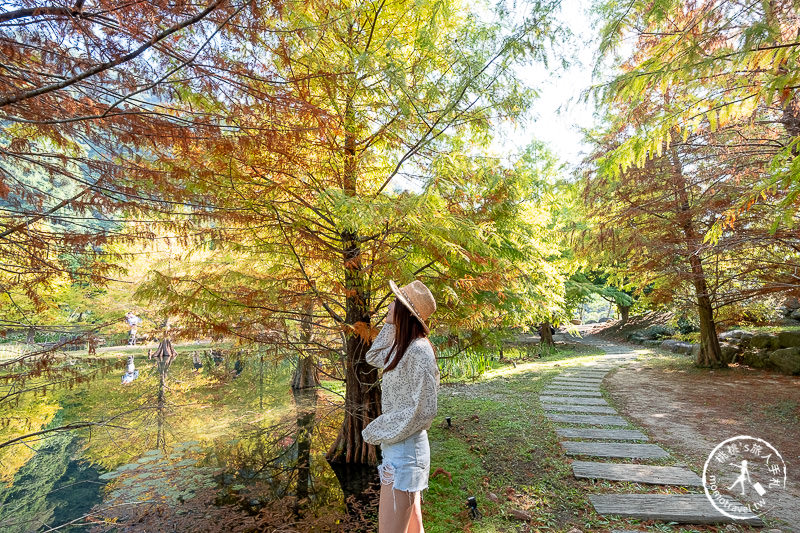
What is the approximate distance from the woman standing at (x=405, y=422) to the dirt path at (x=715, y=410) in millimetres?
3101

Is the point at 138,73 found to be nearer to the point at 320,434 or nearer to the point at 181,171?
the point at 181,171

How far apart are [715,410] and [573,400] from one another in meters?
2.07

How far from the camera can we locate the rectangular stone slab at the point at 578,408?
20.2ft

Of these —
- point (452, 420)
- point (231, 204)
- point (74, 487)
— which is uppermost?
point (231, 204)

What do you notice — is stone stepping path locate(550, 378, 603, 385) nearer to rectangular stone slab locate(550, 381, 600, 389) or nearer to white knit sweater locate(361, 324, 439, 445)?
rectangular stone slab locate(550, 381, 600, 389)

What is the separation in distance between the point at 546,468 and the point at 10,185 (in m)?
5.95

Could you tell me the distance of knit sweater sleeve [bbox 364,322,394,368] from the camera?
8.01 ft

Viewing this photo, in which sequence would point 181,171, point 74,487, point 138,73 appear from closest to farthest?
point 138,73
point 181,171
point 74,487

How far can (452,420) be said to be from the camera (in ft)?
20.9

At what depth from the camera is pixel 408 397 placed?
2.24 metres

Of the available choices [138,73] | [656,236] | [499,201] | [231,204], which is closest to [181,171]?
[231,204]

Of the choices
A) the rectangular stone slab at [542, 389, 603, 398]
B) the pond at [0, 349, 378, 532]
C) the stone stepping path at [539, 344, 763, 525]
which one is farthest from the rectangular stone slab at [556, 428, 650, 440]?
the pond at [0, 349, 378, 532]

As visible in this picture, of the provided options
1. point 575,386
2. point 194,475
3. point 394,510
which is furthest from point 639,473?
point 194,475

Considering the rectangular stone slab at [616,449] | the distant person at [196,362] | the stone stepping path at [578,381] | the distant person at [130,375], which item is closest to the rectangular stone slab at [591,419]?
the rectangular stone slab at [616,449]
